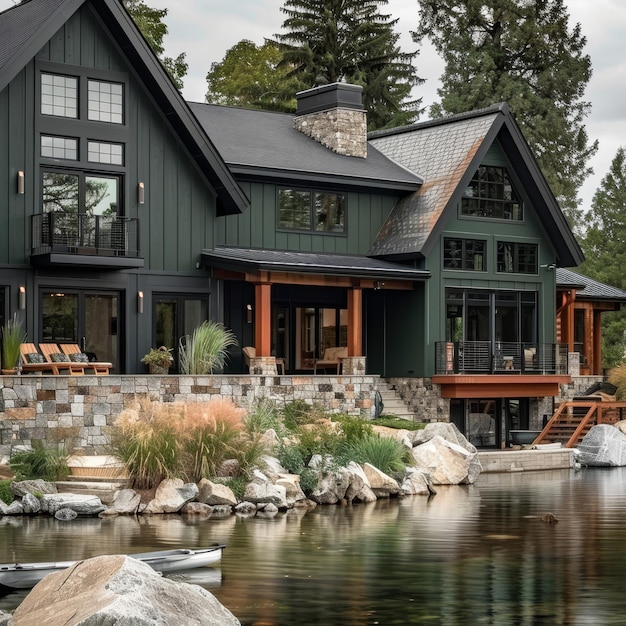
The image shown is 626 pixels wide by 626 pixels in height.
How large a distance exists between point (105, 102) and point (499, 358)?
39.6 ft

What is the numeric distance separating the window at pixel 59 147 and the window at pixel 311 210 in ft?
20.4

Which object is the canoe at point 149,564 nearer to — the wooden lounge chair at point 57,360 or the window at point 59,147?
the wooden lounge chair at point 57,360

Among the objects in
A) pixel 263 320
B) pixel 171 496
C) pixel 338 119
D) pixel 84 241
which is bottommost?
pixel 171 496

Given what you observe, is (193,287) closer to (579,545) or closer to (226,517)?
(226,517)

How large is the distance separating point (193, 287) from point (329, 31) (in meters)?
23.1

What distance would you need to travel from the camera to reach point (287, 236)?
32312 millimetres

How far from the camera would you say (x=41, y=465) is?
839 inches

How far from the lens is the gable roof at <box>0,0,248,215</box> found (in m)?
26.4

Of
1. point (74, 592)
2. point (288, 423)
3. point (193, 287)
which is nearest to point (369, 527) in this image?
point (288, 423)

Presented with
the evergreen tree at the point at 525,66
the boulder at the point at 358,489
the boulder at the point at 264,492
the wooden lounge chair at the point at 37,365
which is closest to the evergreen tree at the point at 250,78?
the evergreen tree at the point at 525,66

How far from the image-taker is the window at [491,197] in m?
33.8

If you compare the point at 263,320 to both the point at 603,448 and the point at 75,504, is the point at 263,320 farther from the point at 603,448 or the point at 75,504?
the point at 75,504

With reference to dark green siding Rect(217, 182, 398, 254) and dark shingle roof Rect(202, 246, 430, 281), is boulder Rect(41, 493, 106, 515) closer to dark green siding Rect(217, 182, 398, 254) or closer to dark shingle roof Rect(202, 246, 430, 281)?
dark shingle roof Rect(202, 246, 430, 281)

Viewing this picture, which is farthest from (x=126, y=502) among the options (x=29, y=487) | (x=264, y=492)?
(x=264, y=492)
